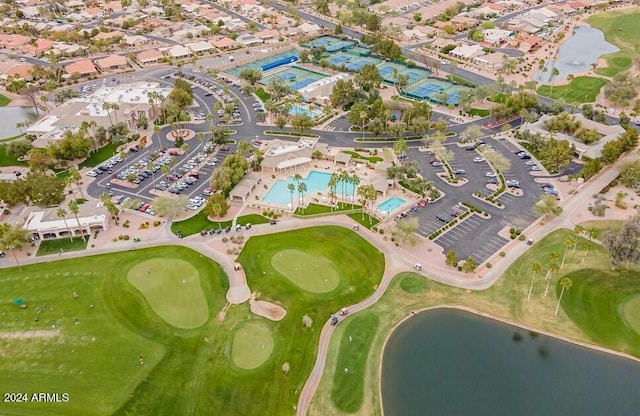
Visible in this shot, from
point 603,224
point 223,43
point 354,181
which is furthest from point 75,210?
point 223,43

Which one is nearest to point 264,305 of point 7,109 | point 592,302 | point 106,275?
point 106,275

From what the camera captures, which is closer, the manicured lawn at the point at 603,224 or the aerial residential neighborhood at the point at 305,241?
the aerial residential neighborhood at the point at 305,241

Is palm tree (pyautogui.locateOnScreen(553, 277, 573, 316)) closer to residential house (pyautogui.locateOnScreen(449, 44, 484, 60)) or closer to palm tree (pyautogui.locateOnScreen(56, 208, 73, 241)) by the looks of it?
palm tree (pyautogui.locateOnScreen(56, 208, 73, 241))

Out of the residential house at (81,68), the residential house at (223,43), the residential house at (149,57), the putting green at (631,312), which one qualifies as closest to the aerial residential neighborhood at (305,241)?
the putting green at (631,312)

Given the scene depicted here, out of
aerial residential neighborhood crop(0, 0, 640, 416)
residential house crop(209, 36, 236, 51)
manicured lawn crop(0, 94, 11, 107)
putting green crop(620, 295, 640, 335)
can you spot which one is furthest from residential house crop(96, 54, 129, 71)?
putting green crop(620, 295, 640, 335)

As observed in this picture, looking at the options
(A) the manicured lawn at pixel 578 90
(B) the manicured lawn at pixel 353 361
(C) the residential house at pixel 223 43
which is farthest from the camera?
(C) the residential house at pixel 223 43

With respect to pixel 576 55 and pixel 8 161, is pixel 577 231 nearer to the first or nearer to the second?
pixel 8 161

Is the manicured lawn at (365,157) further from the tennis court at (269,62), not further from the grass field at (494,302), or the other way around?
the tennis court at (269,62)
